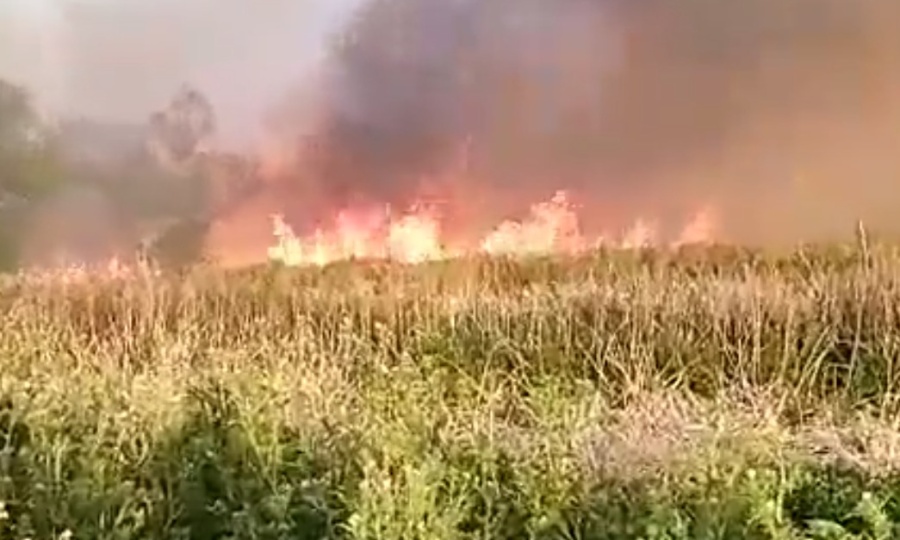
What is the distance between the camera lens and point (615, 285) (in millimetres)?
8875

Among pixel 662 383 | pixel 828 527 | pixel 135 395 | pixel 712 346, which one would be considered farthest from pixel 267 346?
pixel 828 527

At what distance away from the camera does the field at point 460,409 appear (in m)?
4.28

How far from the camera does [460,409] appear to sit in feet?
17.5

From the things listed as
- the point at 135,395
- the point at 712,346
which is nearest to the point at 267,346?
the point at 135,395

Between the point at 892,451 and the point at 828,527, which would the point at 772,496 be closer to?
the point at 828,527

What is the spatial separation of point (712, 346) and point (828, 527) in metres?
3.77

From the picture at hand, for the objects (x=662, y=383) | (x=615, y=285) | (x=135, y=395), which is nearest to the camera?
(x=135, y=395)

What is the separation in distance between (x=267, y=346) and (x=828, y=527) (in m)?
3.18

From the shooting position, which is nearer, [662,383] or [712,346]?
[662,383]

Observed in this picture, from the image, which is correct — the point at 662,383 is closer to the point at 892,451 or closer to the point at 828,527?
the point at 892,451

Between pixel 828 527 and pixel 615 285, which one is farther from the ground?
pixel 615 285

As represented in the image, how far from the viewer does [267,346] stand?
6.52 metres

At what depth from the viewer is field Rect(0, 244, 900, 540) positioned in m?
4.28

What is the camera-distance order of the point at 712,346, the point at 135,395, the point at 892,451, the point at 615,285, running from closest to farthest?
the point at 892,451 < the point at 135,395 < the point at 712,346 < the point at 615,285
